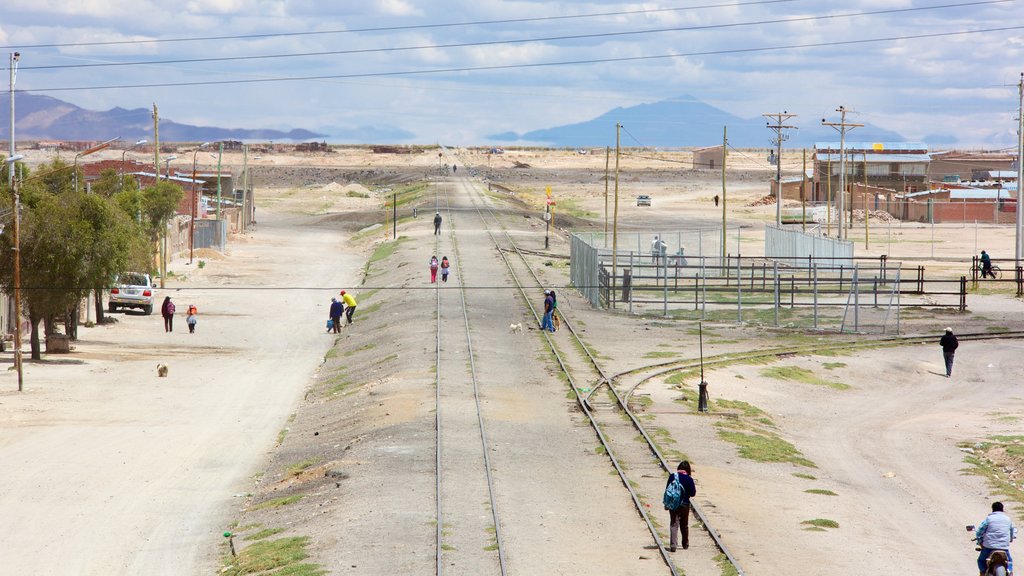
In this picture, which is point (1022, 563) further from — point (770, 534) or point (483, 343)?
point (483, 343)

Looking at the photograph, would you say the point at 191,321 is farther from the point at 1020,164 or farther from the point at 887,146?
the point at 887,146

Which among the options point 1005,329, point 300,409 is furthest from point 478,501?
point 1005,329

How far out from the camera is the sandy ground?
67.5 ft

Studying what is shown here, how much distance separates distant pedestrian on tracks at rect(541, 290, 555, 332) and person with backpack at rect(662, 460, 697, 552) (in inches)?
1020

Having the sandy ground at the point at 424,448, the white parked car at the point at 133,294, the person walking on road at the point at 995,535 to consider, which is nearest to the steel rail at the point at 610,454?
the sandy ground at the point at 424,448

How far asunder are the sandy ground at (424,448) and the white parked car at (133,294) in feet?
4.81

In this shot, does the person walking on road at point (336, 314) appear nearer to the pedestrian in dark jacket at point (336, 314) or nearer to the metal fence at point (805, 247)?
the pedestrian in dark jacket at point (336, 314)

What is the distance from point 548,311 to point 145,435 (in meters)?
17.8

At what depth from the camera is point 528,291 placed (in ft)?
193

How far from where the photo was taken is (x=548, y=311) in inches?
1796

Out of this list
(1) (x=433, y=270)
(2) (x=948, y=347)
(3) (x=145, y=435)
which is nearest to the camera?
(3) (x=145, y=435)

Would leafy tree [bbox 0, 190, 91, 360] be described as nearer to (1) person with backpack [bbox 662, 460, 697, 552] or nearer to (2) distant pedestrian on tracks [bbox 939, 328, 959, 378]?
(2) distant pedestrian on tracks [bbox 939, 328, 959, 378]

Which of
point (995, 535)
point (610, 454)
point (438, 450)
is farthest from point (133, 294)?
point (995, 535)

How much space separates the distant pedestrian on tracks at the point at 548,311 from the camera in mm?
45000
